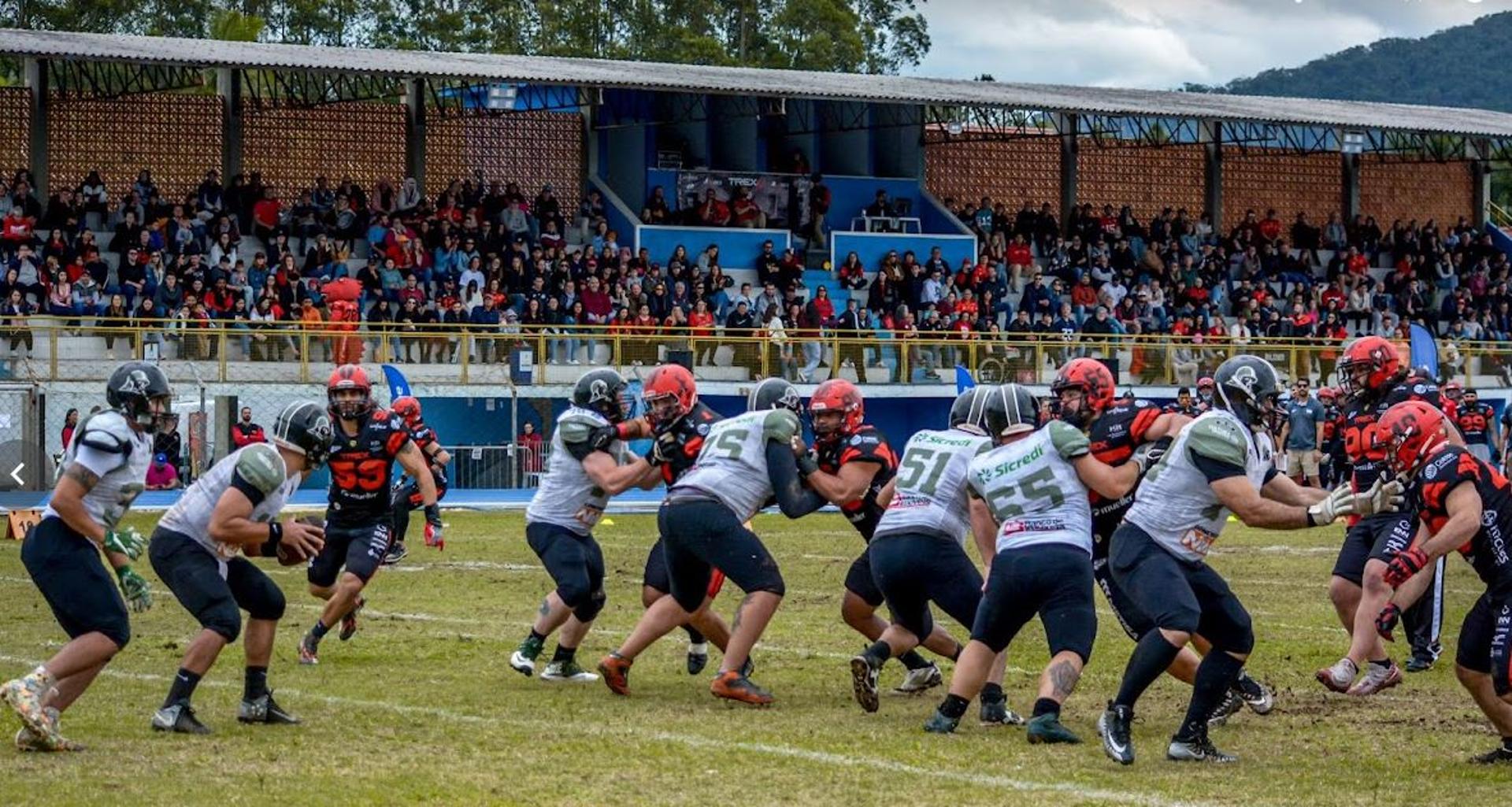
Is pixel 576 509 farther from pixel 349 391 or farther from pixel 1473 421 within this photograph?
pixel 1473 421

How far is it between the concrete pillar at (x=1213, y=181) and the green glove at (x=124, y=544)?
39.5m

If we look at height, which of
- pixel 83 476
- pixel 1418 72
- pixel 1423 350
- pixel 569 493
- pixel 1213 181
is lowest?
pixel 569 493

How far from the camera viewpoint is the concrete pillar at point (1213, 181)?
47250 millimetres

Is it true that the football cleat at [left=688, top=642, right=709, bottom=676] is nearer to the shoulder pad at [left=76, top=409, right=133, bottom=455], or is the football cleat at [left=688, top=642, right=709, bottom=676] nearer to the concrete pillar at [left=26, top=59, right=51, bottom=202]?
the shoulder pad at [left=76, top=409, right=133, bottom=455]

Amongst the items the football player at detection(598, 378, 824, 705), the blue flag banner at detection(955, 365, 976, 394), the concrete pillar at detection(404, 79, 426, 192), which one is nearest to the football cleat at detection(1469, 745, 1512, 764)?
the football player at detection(598, 378, 824, 705)

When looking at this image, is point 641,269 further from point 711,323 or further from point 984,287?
point 984,287

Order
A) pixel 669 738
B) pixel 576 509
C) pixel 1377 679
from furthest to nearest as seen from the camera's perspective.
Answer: pixel 576 509, pixel 1377 679, pixel 669 738

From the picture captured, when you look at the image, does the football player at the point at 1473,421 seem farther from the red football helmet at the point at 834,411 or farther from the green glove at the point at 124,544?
the green glove at the point at 124,544

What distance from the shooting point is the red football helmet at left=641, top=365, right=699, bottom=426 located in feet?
37.5

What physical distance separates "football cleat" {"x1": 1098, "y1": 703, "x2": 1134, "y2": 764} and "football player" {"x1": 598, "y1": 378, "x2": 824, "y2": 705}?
219cm

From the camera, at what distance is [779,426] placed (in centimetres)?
1077

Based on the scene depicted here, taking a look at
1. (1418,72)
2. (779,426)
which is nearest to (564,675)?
(779,426)

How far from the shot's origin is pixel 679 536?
1081 centimetres

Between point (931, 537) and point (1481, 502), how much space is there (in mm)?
2581
